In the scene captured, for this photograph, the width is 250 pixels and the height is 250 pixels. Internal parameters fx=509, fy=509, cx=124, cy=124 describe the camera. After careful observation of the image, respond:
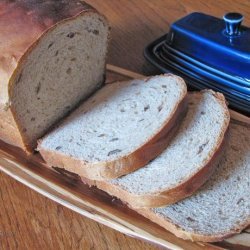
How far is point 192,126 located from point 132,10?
97cm

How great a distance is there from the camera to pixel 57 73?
5.30ft

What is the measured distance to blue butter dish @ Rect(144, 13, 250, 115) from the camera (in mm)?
1651

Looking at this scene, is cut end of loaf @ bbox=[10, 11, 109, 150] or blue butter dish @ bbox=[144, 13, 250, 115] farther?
blue butter dish @ bbox=[144, 13, 250, 115]

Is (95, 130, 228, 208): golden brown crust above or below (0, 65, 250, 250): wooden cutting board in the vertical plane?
above

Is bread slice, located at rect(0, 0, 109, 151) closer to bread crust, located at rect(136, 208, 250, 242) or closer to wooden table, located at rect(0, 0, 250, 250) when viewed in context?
wooden table, located at rect(0, 0, 250, 250)

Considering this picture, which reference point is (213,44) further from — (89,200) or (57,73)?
(89,200)

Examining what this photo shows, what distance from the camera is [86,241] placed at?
1.38m

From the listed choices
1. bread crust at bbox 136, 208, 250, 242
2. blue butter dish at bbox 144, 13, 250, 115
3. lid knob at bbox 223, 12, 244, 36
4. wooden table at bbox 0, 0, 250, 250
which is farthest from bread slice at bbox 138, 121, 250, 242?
lid knob at bbox 223, 12, 244, 36

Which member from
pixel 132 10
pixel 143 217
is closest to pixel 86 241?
pixel 143 217

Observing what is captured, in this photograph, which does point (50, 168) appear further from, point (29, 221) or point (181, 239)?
point (181, 239)

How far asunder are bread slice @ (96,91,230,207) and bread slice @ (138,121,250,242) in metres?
0.03

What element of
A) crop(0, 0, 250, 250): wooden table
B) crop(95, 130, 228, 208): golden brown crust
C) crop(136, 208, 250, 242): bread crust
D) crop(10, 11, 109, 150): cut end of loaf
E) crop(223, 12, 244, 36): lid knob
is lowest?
crop(0, 0, 250, 250): wooden table

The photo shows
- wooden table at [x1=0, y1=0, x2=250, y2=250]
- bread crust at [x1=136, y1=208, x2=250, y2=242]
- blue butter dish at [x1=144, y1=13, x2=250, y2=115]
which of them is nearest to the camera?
bread crust at [x1=136, y1=208, x2=250, y2=242]

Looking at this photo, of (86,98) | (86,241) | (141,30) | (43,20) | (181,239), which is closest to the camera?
(181,239)
